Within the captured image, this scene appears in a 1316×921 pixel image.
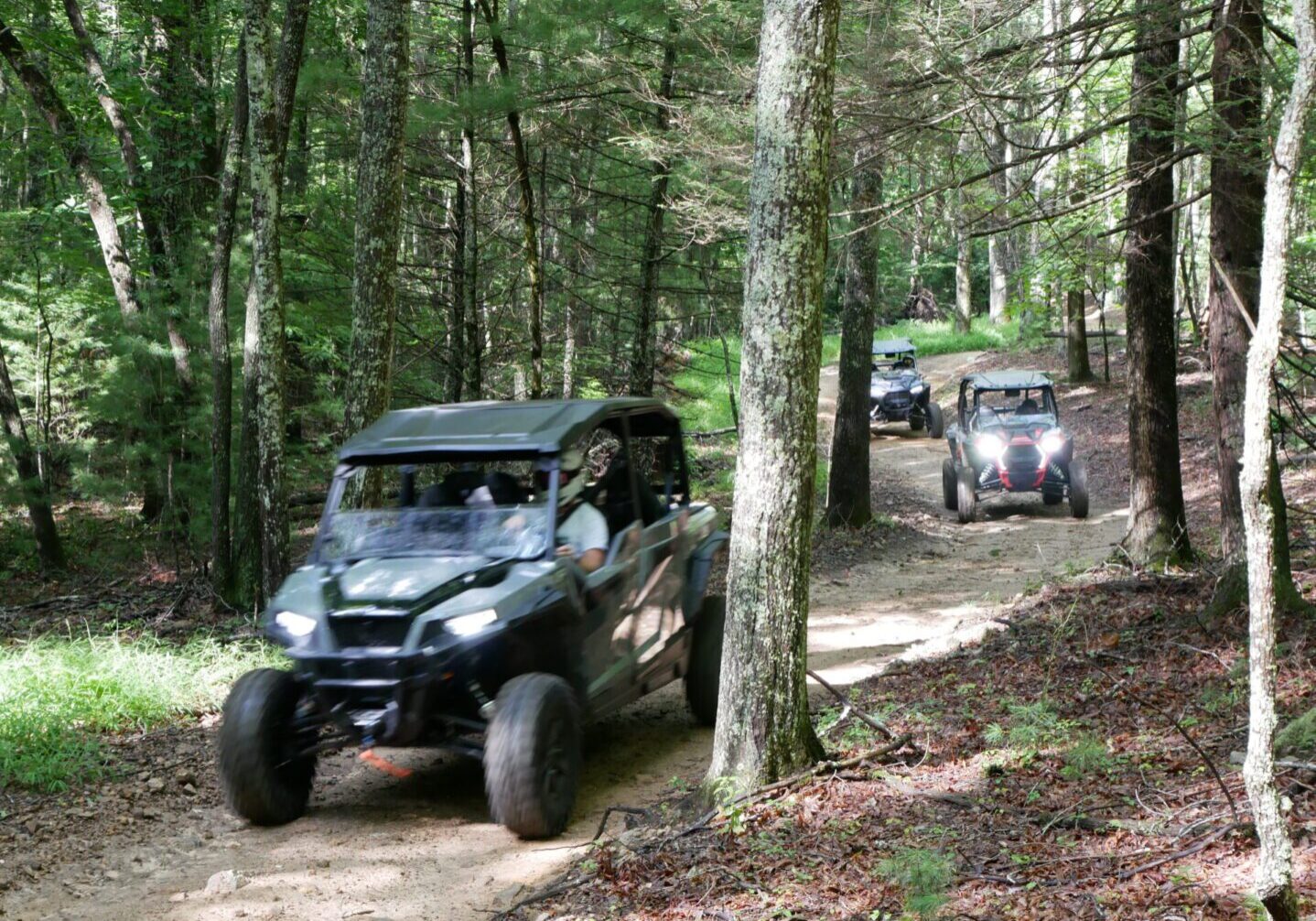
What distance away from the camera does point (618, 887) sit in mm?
4680

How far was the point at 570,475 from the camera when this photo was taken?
651 centimetres

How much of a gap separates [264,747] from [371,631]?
0.93m

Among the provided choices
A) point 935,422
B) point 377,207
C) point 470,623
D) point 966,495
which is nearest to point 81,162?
point 377,207

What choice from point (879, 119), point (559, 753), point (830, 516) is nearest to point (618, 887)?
point (559, 753)

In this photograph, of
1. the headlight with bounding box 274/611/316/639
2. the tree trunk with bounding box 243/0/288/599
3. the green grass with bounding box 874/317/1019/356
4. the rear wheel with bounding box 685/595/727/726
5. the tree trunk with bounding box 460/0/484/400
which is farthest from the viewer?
the green grass with bounding box 874/317/1019/356

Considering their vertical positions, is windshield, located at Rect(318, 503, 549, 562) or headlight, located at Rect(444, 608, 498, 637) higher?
windshield, located at Rect(318, 503, 549, 562)

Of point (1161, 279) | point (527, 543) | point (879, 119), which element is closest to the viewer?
point (527, 543)

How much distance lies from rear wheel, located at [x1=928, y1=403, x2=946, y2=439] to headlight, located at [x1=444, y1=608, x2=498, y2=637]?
67.4 feet

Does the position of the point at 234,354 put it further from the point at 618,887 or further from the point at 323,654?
the point at 618,887

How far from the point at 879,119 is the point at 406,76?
4.48 metres

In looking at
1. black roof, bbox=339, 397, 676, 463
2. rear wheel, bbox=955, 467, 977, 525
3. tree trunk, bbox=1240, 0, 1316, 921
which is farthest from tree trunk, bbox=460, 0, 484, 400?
tree trunk, bbox=1240, 0, 1316, 921

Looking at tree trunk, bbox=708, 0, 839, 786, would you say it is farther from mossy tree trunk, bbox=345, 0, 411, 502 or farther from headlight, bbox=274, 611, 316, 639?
mossy tree trunk, bbox=345, 0, 411, 502

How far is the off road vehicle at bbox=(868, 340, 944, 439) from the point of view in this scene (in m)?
24.9

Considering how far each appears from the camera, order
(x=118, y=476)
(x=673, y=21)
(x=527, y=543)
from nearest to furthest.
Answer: (x=527, y=543)
(x=673, y=21)
(x=118, y=476)
